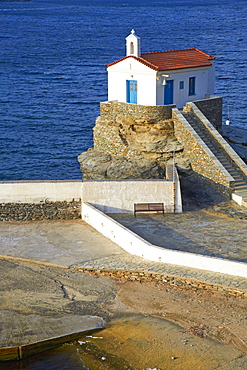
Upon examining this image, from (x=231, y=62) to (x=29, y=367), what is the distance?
83.0 meters

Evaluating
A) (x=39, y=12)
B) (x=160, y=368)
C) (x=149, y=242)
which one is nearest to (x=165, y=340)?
(x=160, y=368)

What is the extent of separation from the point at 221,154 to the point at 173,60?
707 centimetres

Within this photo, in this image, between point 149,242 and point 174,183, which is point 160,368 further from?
point 174,183

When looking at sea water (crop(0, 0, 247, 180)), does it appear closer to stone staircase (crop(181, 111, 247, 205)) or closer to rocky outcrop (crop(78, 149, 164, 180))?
rocky outcrop (crop(78, 149, 164, 180))

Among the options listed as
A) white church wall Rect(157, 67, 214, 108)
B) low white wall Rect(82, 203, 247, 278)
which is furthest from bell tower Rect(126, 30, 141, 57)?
low white wall Rect(82, 203, 247, 278)

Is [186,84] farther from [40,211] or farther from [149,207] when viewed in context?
[40,211]

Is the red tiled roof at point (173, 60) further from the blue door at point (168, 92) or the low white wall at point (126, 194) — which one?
the low white wall at point (126, 194)

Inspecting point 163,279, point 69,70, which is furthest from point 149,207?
point 69,70

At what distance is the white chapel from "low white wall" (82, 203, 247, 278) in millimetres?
9844

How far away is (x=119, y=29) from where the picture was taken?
142 metres

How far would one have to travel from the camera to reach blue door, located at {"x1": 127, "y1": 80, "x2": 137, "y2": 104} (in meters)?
34.6

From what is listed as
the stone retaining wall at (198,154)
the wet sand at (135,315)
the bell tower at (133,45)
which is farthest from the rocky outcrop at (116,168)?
the wet sand at (135,315)

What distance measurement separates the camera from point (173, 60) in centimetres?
3516

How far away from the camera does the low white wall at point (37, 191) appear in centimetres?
2847
